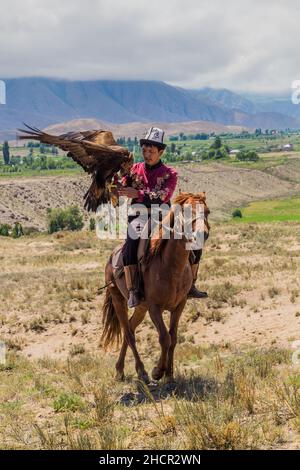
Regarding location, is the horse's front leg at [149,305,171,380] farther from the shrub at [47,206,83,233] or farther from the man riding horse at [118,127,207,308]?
the shrub at [47,206,83,233]

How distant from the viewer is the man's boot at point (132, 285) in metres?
8.43

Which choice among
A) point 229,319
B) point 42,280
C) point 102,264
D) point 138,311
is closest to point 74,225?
point 102,264

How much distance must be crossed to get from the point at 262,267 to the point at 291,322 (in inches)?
283

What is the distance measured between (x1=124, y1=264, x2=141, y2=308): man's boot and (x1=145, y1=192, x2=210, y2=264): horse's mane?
1.17 ft

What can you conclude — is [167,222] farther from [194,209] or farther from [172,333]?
[172,333]

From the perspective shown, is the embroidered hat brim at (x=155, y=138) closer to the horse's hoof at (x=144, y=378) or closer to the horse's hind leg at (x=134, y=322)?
the horse's hind leg at (x=134, y=322)

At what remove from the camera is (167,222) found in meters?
7.80

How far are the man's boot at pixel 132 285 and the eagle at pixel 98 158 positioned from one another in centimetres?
110

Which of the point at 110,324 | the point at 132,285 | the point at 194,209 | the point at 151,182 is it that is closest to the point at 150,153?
the point at 151,182

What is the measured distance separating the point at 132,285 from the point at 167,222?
1.31m

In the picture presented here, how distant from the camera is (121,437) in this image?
584cm

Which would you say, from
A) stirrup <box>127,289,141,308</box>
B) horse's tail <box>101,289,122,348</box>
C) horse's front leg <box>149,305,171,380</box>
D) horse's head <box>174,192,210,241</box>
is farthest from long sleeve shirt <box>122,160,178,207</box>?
horse's tail <box>101,289,122,348</box>

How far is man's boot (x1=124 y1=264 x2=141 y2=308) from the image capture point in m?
8.43
